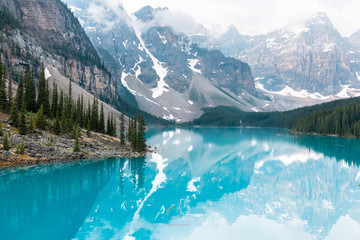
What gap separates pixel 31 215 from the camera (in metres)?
20.3

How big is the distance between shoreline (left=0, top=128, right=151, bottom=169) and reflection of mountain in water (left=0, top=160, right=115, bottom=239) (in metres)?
2.35

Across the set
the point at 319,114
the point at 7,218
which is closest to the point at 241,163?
the point at 7,218

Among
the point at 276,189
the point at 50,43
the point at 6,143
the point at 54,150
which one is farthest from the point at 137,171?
the point at 50,43

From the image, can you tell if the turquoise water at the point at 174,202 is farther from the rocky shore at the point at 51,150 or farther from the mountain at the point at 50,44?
the mountain at the point at 50,44

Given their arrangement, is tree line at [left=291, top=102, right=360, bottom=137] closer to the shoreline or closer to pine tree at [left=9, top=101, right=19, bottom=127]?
the shoreline

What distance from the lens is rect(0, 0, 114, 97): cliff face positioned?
100938 millimetres

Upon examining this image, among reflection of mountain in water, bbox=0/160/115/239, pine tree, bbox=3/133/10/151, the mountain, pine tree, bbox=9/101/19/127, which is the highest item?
the mountain

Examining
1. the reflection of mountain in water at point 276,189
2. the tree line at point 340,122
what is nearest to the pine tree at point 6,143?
the reflection of mountain in water at point 276,189

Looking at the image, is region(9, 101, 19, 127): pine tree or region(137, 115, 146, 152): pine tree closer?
region(9, 101, 19, 127): pine tree

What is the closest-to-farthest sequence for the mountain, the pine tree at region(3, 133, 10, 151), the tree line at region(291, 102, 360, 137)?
the pine tree at region(3, 133, 10, 151) < the mountain < the tree line at region(291, 102, 360, 137)

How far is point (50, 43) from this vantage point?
144 metres

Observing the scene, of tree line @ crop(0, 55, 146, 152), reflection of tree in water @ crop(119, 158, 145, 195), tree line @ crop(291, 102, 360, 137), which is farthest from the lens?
tree line @ crop(291, 102, 360, 137)

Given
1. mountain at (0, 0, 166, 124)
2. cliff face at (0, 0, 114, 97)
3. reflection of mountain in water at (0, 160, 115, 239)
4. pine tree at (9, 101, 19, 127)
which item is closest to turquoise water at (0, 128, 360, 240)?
reflection of mountain in water at (0, 160, 115, 239)

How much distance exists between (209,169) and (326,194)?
62.6 ft
